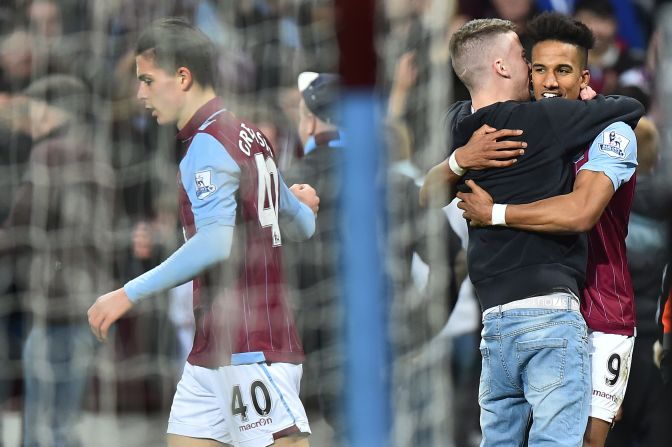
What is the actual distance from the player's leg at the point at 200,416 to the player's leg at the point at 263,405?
4 centimetres

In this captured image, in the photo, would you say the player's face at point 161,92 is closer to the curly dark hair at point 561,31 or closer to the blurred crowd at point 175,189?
the blurred crowd at point 175,189

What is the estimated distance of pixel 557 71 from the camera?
4.00 meters

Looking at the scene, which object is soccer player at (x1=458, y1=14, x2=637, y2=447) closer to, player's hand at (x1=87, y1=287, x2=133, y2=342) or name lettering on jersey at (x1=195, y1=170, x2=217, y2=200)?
name lettering on jersey at (x1=195, y1=170, x2=217, y2=200)

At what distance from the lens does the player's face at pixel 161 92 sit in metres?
4.18

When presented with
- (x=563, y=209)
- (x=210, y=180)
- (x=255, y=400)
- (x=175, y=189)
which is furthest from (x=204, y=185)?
(x=175, y=189)

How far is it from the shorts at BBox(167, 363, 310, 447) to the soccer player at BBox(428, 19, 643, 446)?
64cm

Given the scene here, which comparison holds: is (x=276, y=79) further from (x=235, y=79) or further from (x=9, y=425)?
(x=9, y=425)

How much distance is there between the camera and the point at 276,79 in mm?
5184

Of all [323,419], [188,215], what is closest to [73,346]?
[323,419]

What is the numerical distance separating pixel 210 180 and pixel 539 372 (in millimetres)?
1176

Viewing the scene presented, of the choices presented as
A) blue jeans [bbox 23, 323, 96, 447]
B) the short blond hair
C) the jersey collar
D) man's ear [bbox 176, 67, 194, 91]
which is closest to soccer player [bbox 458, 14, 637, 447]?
the short blond hair

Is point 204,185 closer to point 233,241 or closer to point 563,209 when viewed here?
point 233,241

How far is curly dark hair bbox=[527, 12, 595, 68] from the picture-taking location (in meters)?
4.04

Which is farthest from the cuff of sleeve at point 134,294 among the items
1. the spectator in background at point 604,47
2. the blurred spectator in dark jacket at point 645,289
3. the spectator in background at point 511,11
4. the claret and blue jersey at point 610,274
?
the spectator in background at point 604,47
